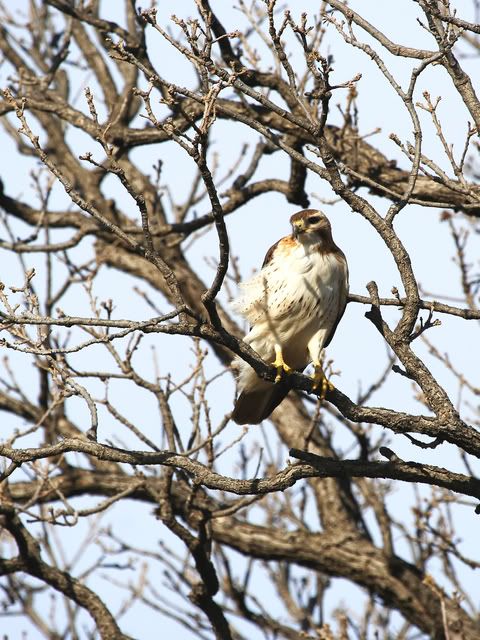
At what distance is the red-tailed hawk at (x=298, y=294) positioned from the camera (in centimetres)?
557

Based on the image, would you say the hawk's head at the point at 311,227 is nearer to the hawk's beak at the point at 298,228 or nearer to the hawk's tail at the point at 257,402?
the hawk's beak at the point at 298,228

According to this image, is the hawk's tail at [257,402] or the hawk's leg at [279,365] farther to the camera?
the hawk's tail at [257,402]

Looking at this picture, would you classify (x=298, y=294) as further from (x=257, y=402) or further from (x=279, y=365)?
(x=257, y=402)

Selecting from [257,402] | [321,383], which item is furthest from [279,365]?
[257,402]

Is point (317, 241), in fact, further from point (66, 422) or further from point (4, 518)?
point (66, 422)

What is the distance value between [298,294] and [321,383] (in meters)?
0.58

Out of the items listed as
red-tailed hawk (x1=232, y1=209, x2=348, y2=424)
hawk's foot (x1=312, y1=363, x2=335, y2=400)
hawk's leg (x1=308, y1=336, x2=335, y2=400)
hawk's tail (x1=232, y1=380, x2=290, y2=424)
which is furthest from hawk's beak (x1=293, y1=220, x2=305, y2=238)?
hawk's tail (x1=232, y1=380, x2=290, y2=424)

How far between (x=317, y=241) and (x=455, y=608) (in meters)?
2.69

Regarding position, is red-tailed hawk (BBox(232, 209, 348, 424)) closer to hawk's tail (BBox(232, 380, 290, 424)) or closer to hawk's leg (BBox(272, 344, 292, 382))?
hawk's leg (BBox(272, 344, 292, 382))

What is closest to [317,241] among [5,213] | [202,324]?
[202,324]

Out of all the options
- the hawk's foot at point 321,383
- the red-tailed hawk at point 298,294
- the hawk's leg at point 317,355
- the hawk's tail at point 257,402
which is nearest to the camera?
the hawk's foot at point 321,383

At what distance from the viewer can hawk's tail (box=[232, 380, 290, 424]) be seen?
244 inches

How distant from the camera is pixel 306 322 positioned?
5645 mm

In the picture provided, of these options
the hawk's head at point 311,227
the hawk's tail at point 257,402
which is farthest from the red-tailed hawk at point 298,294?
the hawk's tail at point 257,402
